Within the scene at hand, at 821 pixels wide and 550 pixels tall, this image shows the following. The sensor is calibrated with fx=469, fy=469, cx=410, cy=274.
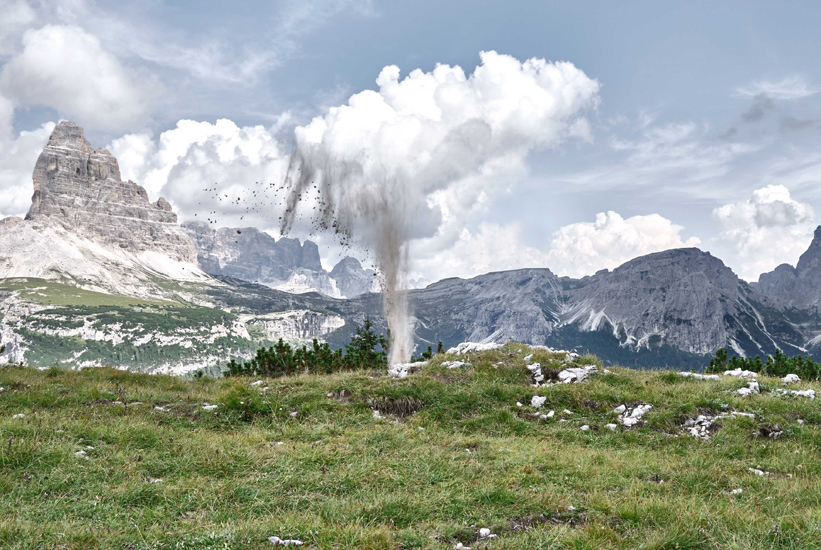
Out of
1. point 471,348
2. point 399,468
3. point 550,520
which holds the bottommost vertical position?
point 550,520

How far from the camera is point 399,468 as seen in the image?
1154 cm

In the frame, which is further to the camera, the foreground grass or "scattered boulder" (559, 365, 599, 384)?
"scattered boulder" (559, 365, 599, 384)

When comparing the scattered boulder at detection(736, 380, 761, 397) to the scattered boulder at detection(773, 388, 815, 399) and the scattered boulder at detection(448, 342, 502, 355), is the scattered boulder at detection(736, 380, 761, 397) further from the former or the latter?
the scattered boulder at detection(448, 342, 502, 355)

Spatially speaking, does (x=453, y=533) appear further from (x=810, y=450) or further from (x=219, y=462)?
(x=810, y=450)

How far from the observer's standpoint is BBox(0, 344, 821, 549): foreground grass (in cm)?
786

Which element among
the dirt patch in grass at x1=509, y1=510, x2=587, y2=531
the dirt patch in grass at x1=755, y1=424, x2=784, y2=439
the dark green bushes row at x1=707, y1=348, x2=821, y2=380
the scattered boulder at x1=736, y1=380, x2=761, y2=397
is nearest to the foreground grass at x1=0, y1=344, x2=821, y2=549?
the dirt patch in grass at x1=509, y1=510, x2=587, y2=531

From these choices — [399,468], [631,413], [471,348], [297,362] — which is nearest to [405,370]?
[471,348]

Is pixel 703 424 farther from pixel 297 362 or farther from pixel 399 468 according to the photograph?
pixel 297 362

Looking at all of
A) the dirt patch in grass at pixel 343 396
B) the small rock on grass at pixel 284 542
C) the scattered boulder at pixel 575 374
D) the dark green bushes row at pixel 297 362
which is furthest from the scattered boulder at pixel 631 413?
the dark green bushes row at pixel 297 362

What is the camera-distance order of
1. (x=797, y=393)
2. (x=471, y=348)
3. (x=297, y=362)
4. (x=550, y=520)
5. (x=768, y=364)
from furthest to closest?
(x=768, y=364)
(x=297, y=362)
(x=471, y=348)
(x=797, y=393)
(x=550, y=520)

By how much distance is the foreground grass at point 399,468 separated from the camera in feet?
25.8

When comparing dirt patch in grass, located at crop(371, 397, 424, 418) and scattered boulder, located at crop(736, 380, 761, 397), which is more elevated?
scattered boulder, located at crop(736, 380, 761, 397)

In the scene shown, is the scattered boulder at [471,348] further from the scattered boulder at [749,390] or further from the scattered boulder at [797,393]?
the scattered boulder at [797,393]

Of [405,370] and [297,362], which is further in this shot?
[297,362]
